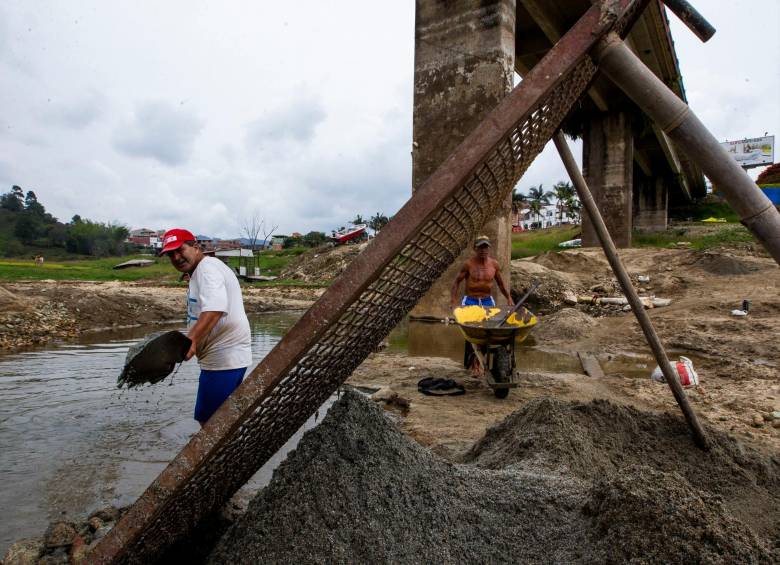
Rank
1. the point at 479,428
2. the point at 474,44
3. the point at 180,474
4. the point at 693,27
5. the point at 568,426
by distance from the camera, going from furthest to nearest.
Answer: the point at 474,44
the point at 479,428
the point at 568,426
the point at 693,27
the point at 180,474

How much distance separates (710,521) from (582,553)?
1.42 feet

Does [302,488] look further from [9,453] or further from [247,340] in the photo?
[9,453]

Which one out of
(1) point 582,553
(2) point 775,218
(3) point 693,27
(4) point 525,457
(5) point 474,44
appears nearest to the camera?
(2) point 775,218

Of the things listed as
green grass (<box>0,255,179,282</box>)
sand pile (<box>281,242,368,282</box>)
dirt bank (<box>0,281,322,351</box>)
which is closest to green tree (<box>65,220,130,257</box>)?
green grass (<box>0,255,179,282</box>)

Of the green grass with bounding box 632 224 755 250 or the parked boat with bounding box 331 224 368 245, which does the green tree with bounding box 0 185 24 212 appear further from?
the green grass with bounding box 632 224 755 250

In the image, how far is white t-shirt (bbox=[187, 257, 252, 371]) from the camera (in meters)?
2.70

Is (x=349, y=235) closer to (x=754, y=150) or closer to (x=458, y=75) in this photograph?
(x=458, y=75)

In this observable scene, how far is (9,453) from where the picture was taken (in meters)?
3.98

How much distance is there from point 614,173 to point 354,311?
19.7 meters

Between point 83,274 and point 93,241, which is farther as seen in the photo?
point 93,241

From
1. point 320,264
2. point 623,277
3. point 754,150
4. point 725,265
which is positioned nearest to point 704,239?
point 725,265

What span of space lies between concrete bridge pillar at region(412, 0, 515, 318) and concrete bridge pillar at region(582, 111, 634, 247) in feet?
38.7

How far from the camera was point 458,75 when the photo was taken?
28.1 ft

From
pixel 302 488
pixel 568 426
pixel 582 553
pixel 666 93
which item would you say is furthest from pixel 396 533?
pixel 666 93
